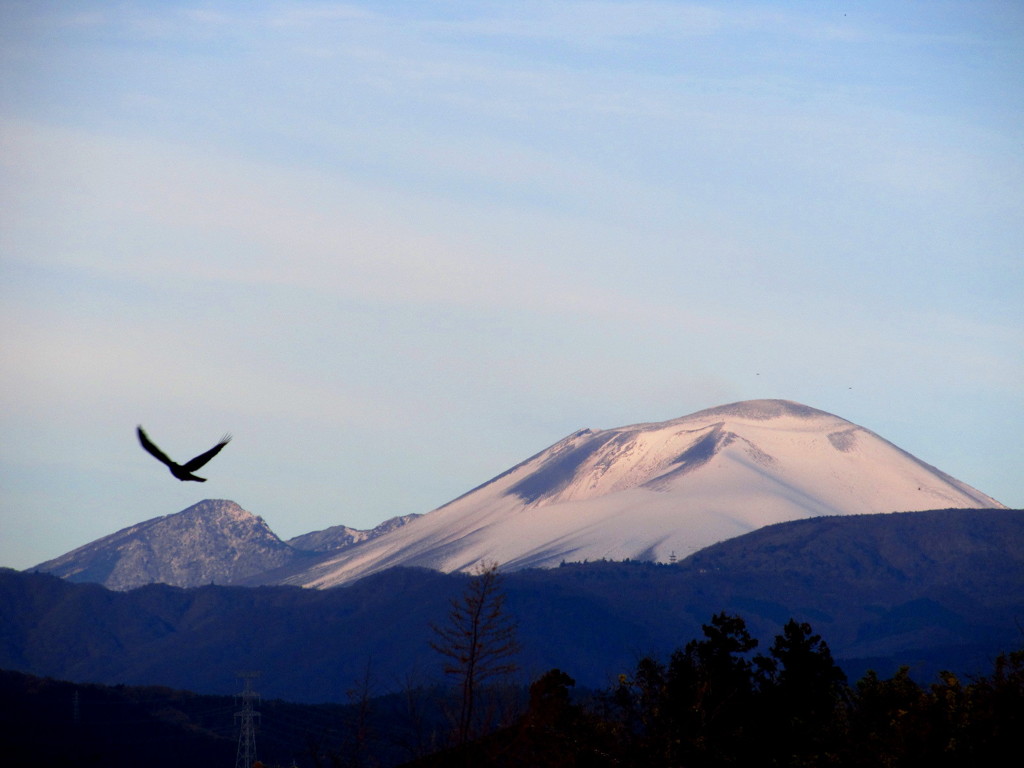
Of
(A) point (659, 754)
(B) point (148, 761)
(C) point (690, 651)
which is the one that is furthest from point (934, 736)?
(B) point (148, 761)

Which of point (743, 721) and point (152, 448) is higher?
point (152, 448)

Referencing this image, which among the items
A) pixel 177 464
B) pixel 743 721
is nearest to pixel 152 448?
pixel 177 464

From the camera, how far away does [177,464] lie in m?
23.3

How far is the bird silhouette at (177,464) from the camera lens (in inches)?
897

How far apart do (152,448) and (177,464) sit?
616mm

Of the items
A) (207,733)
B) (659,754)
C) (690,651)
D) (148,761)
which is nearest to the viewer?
(659,754)

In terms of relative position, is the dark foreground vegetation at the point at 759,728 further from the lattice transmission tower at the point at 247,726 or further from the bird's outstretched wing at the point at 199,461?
the lattice transmission tower at the point at 247,726

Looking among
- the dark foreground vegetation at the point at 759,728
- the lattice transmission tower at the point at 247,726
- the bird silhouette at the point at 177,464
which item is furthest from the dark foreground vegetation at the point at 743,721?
the lattice transmission tower at the point at 247,726

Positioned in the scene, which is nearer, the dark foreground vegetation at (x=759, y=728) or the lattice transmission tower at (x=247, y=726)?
the dark foreground vegetation at (x=759, y=728)

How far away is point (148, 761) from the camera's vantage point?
16050 cm

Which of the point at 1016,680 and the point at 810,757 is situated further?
the point at 810,757

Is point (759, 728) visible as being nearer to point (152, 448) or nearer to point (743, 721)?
point (743, 721)

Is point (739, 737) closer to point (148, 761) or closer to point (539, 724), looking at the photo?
point (539, 724)

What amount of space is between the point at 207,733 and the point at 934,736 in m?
151
